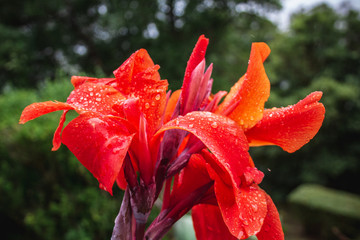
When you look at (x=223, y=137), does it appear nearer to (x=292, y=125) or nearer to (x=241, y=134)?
(x=241, y=134)

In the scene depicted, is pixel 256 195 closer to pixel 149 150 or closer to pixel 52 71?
pixel 149 150

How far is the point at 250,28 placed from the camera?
34.1ft

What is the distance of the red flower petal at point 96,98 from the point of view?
450 mm

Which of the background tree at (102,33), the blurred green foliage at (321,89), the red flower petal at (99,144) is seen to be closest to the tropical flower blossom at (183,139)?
the red flower petal at (99,144)

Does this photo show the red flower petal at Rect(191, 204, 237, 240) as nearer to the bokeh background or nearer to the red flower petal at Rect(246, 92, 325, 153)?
the red flower petal at Rect(246, 92, 325, 153)

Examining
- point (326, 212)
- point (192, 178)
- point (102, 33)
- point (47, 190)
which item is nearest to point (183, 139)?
point (192, 178)

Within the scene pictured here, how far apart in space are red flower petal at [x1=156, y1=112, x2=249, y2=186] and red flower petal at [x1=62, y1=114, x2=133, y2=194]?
0.21 feet

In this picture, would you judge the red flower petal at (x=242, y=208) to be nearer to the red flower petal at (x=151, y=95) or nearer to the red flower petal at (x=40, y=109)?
the red flower petal at (x=151, y=95)

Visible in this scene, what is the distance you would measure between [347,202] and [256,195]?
327 inches

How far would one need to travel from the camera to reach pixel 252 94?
52 centimetres

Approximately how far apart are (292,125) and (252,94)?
0.08 metres

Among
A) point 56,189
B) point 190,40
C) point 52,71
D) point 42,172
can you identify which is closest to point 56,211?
point 56,189

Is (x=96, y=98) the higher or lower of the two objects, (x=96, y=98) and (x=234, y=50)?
the higher

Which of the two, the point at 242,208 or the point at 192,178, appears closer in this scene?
the point at 242,208
